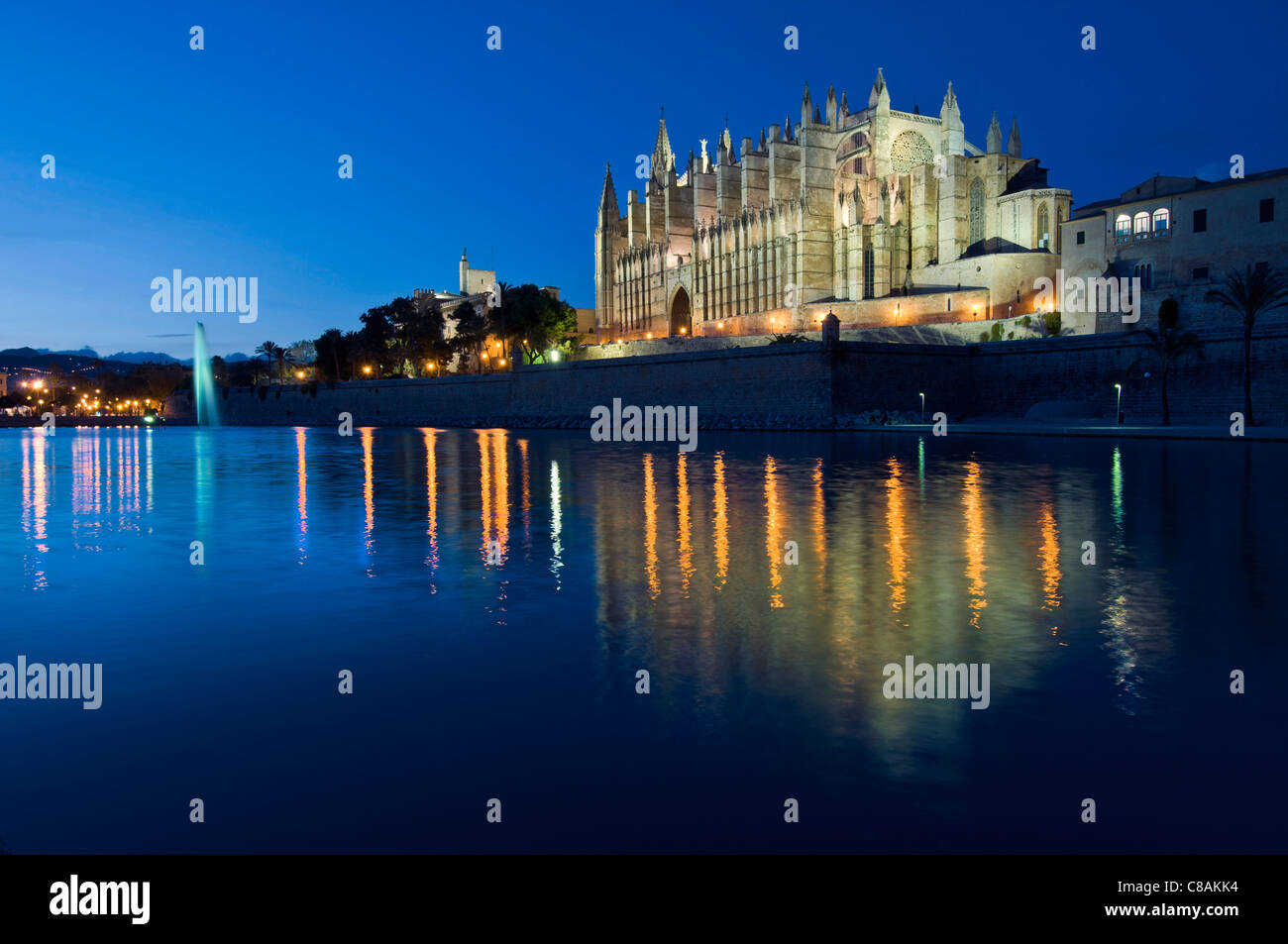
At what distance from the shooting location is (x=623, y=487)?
17.2m

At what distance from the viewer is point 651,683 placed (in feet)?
16.7

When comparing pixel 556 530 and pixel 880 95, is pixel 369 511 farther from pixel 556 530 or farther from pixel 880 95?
pixel 880 95

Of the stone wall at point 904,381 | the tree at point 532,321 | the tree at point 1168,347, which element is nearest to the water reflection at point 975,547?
the tree at point 1168,347

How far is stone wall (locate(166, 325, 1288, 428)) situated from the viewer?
3662cm

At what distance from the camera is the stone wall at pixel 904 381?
120 feet

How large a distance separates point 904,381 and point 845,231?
2094cm

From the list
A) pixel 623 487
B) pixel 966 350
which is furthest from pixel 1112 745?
pixel 966 350

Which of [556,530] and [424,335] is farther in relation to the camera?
[424,335]

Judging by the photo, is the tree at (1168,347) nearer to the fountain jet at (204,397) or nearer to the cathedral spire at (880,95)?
the cathedral spire at (880,95)

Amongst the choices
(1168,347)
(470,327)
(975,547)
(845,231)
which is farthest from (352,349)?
(975,547)

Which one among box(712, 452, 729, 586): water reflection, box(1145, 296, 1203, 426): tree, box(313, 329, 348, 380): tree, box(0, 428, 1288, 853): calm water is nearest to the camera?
box(0, 428, 1288, 853): calm water

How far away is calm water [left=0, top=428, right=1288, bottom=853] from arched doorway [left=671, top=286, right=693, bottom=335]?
70075 millimetres

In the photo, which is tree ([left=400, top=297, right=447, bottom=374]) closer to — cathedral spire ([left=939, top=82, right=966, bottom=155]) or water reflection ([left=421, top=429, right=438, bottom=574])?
cathedral spire ([left=939, top=82, right=966, bottom=155])

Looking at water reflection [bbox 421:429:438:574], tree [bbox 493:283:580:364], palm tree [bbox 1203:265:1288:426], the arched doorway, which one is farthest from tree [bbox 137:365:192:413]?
palm tree [bbox 1203:265:1288:426]
